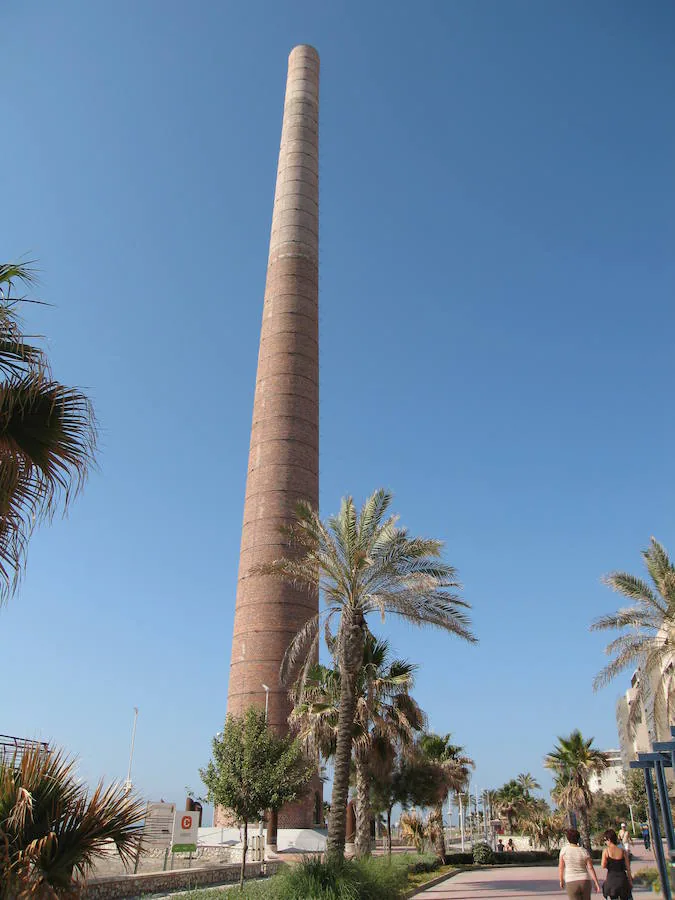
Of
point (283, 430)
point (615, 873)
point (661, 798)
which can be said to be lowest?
point (615, 873)

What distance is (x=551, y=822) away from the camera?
4944cm

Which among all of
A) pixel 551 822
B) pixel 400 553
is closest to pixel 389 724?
pixel 400 553

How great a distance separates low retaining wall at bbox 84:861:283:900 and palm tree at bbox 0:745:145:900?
743 centimetres

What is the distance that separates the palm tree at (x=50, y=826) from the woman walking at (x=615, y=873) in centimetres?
733

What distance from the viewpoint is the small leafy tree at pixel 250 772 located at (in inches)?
852

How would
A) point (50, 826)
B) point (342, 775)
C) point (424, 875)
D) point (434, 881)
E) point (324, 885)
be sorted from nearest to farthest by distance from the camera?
point (50, 826)
point (324, 885)
point (342, 775)
point (434, 881)
point (424, 875)

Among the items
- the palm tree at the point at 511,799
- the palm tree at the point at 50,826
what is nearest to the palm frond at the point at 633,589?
the palm tree at the point at 50,826

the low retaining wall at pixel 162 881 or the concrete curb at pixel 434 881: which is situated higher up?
the low retaining wall at pixel 162 881

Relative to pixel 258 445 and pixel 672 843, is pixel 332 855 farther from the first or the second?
pixel 258 445

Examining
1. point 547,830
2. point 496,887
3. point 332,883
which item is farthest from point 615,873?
point 547,830

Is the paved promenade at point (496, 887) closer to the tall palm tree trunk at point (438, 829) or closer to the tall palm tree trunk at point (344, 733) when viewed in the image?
the tall palm tree trunk at point (344, 733)

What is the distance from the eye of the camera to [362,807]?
76.4 feet

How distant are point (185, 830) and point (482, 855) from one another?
18.6m

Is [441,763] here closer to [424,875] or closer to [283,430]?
[424,875]
